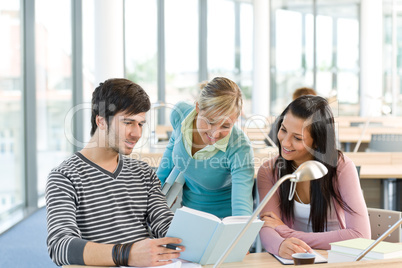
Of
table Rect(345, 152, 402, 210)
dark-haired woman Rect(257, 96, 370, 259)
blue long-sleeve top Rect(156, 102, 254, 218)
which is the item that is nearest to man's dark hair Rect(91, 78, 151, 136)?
blue long-sleeve top Rect(156, 102, 254, 218)

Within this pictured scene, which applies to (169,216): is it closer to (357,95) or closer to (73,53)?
(73,53)

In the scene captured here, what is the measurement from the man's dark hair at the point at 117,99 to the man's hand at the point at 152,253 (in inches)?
17.4

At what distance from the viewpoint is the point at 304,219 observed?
2.04m

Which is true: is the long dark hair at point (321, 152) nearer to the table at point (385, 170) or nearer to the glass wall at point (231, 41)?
the table at point (385, 170)

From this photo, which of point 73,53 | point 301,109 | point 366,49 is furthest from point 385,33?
point 301,109

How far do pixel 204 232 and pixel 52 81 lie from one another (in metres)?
4.54

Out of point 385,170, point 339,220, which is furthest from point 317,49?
point 339,220

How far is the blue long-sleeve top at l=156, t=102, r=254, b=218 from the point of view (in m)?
1.97

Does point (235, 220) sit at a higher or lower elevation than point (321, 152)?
lower

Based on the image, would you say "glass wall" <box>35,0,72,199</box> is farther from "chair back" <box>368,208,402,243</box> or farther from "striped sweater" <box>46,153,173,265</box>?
"chair back" <box>368,208,402,243</box>

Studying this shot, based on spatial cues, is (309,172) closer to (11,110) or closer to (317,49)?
(11,110)

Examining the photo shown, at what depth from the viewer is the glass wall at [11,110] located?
4.10 meters

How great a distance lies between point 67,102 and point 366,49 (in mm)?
6638

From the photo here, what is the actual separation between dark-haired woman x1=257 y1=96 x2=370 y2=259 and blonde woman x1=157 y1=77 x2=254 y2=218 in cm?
13
